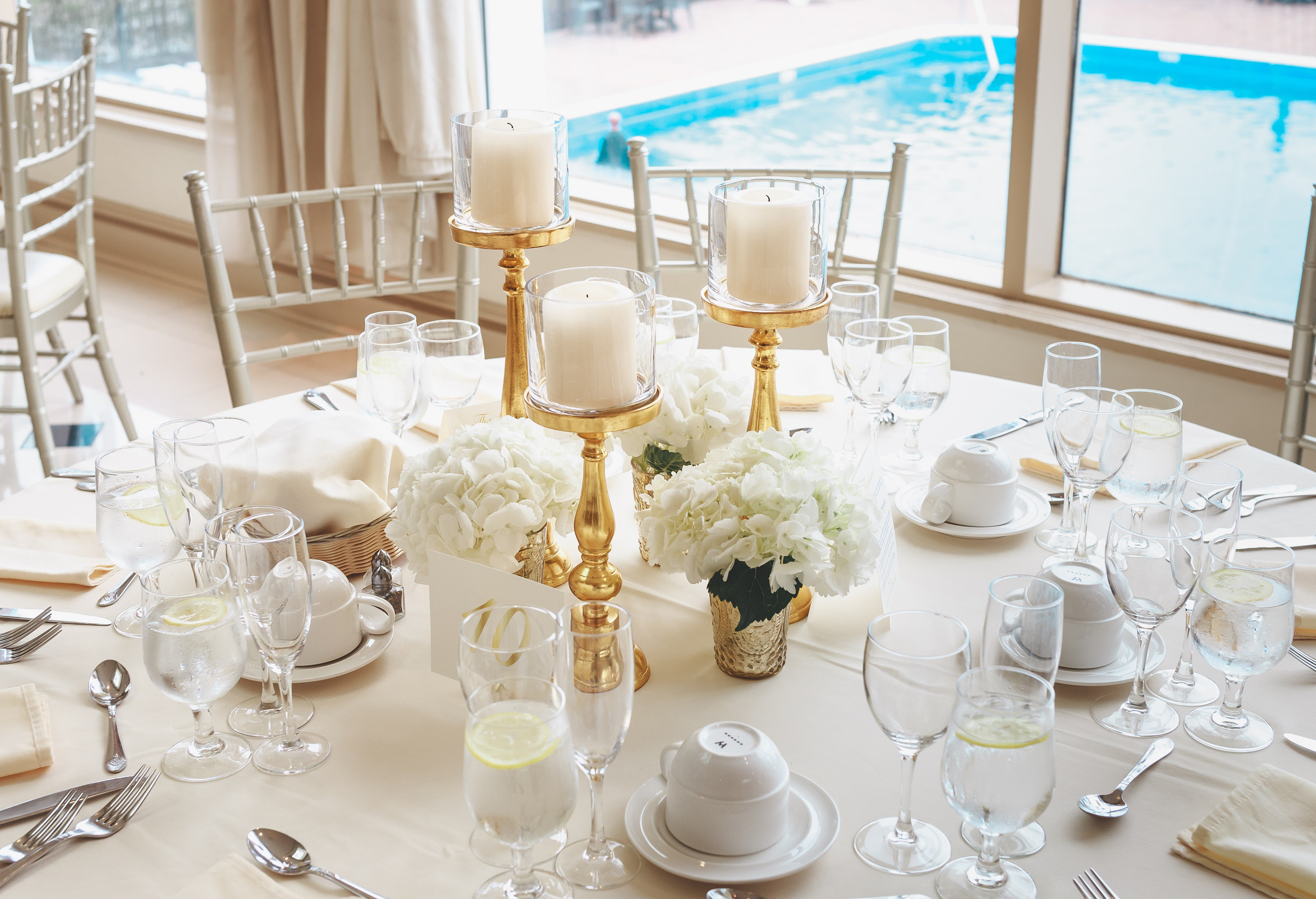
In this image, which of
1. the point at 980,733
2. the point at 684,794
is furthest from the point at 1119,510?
the point at 684,794

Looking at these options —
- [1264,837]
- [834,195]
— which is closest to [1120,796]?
[1264,837]

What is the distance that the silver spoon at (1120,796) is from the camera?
2.86ft

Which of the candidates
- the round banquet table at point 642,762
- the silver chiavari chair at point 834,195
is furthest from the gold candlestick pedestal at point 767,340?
the silver chiavari chair at point 834,195

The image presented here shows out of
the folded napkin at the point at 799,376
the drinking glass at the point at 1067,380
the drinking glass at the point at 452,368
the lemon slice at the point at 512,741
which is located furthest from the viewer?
the folded napkin at the point at 799,376

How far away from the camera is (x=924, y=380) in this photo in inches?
55.9

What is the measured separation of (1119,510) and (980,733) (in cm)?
Answer: 39

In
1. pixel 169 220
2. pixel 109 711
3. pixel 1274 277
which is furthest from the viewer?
pixel 169 220

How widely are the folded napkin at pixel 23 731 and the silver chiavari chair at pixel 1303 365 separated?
1.80 m

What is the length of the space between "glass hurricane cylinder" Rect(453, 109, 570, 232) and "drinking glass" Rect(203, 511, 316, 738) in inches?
14.7

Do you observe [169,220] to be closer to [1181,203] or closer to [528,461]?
[1181,203]

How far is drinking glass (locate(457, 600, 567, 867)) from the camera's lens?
75cm

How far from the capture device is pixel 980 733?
2.42 feet

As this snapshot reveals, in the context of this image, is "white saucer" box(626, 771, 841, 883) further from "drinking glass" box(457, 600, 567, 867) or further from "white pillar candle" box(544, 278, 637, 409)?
"white pillar candle" box(544, 278, 637, 409)

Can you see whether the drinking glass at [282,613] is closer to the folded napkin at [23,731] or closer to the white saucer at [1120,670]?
the folded napkin at [23,731]
